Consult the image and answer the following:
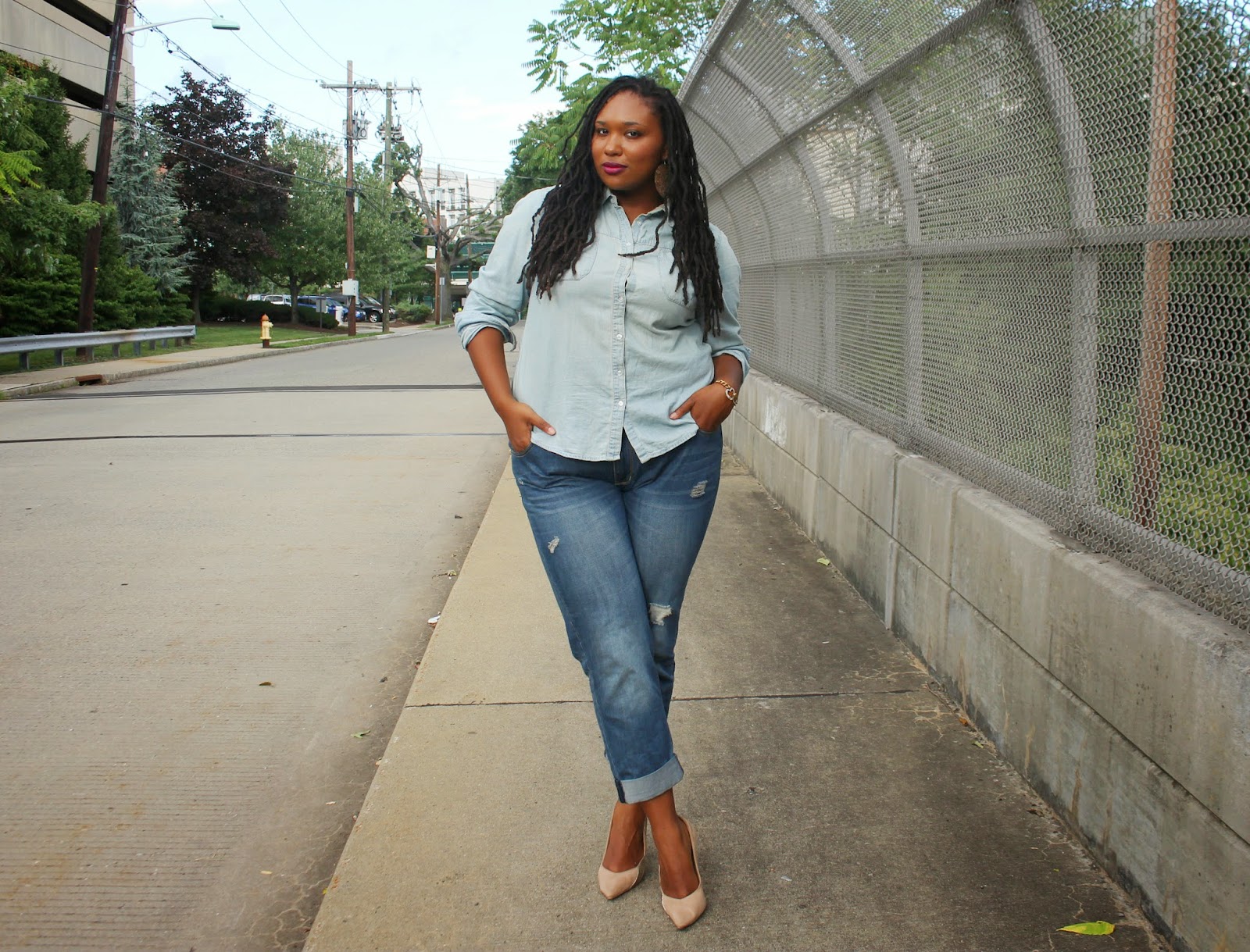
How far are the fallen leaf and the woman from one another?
78cm

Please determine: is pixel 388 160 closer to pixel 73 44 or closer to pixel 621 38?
pixel 73 44

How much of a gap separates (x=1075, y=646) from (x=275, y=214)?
135 feet

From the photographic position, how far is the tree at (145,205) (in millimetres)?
33281

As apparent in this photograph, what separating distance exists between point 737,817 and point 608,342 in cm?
130

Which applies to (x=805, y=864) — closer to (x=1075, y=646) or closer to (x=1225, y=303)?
(x=1075, y=646)

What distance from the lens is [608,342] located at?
2521mm

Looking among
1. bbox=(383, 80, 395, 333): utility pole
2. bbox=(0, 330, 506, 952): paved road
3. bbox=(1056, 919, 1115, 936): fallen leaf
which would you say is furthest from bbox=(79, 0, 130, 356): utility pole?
bbox=(383, 80, 395, 333): utility pole

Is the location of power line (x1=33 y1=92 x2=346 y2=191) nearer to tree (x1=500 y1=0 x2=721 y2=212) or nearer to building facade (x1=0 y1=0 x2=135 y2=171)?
building facade (x1=0 y1=0 x2=135 y2=171)

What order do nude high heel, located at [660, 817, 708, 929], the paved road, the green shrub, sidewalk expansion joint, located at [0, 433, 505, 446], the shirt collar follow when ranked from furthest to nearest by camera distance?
the green shrub, sidewalk expansion joint, located at [0, 433, 505, 446], the paved road, the shirt collar, nude high heel, located at [660, 817, 708, 929]

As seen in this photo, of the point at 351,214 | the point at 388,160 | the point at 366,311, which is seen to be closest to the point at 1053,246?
the point at 351,214

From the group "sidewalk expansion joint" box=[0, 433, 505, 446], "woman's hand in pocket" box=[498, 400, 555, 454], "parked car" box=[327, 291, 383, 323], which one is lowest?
"sidewalk expansion joint" box=[0, 433, 505, 446]

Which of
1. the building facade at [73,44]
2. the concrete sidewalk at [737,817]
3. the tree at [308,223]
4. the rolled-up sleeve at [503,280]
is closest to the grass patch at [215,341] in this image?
the tree at [308,223]

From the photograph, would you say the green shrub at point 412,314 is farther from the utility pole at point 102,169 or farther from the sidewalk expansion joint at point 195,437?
the sidewalk expansion joint at point 195,437

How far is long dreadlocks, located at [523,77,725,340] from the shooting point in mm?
2521
